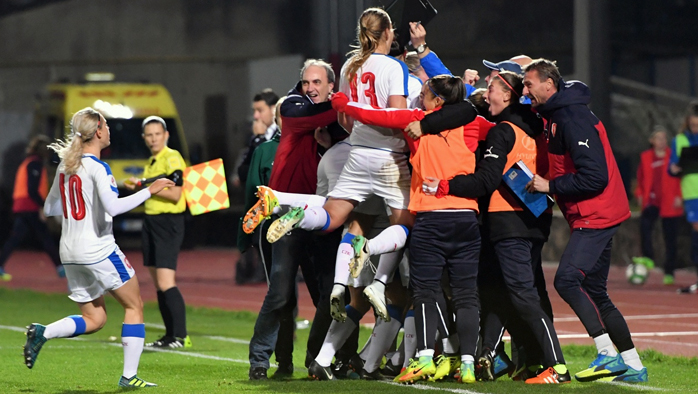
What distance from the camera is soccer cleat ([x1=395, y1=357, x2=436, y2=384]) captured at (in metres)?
7.63

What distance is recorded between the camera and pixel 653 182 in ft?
55.7

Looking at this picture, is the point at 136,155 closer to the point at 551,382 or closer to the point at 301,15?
the point at 301,15

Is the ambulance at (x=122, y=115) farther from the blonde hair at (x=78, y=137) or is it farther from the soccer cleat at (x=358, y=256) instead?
the soccer cleat at (x=358, y=256)

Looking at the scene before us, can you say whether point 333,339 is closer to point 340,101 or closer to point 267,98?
point 340,101

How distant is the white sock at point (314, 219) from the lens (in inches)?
307

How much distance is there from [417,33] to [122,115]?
17.4 metres

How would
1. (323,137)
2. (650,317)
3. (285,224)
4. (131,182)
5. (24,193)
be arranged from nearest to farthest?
(285,224) → (323,137) → (131,182) → (650,317) → (24,193)

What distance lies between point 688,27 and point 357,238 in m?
28.4

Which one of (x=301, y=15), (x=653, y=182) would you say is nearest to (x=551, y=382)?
(x=653, y=182)

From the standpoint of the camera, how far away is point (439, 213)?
7.67 meters

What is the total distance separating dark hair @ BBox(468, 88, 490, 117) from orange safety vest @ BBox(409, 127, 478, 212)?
0.57 m

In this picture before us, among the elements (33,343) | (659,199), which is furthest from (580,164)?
(659,199)

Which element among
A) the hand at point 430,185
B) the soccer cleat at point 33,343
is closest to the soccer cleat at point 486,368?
the hand at point 430,185

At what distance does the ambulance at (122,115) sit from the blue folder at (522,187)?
17.4 m
